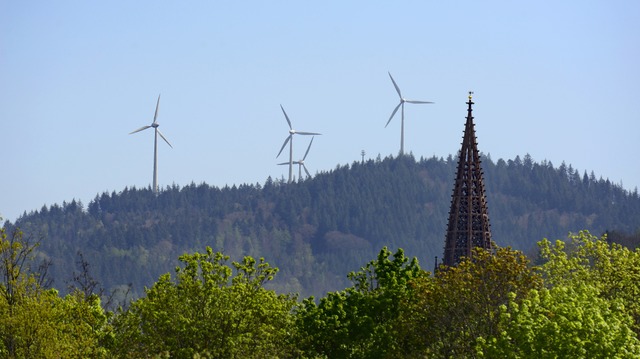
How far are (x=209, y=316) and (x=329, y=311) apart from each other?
14201mm

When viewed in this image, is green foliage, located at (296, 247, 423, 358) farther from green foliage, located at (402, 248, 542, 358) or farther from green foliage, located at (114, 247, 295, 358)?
green foliage, located at (402, 248, 542, 358)

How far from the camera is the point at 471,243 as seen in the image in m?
178

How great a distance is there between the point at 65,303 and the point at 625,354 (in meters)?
44.9

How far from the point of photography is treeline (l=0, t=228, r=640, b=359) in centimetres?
9850

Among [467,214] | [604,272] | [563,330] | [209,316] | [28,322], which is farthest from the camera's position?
[467,214]

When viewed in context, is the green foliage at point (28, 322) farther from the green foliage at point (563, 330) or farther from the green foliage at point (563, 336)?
the green foliage at point (563, 336)

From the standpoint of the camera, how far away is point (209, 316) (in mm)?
106312

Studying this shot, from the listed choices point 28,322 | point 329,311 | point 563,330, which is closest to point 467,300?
point 563,330

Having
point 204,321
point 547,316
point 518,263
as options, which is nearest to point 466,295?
point 518,263

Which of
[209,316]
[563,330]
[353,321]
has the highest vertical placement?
[563,330]

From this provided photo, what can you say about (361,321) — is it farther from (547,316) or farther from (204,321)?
(547,316)

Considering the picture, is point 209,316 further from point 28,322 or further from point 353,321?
point 353,321

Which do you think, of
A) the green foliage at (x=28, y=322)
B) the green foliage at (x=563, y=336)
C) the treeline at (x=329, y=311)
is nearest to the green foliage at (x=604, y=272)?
the treeline at (x=329, y=311)

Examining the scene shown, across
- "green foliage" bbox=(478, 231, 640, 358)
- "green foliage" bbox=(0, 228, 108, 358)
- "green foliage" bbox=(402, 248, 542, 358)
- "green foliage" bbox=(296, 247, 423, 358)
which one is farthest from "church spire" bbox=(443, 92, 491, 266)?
"green foliage" bbox=(478, 231, 640, 358)
